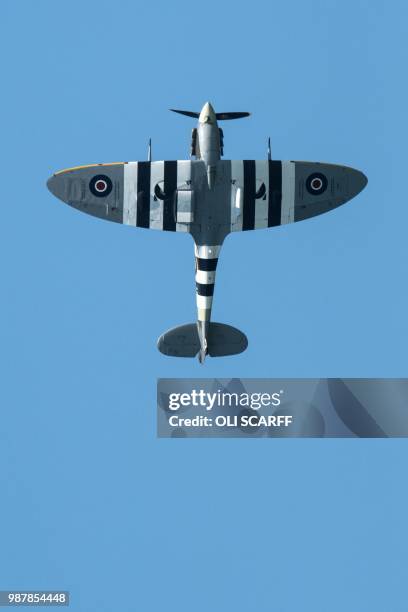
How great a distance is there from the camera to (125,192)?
21328mm

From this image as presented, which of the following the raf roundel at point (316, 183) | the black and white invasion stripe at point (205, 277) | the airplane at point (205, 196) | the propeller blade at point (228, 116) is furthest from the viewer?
Answer: the raf roundel at point (316, 183)

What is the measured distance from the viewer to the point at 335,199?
2155 cm

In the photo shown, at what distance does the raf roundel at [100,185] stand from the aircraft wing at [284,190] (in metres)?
2.71

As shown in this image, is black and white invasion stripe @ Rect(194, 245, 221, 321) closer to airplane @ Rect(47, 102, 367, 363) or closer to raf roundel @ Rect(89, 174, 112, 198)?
airplane @ Rect(47, 102, 367, 363)

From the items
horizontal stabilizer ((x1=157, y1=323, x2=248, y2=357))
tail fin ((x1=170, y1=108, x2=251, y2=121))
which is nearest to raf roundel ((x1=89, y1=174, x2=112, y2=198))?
tail fin ((x1=170, y1=108, x2=251, y2=121))

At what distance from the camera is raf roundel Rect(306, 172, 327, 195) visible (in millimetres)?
21469

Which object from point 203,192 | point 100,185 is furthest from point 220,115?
point 100,185

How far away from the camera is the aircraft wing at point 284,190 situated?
2119 cm

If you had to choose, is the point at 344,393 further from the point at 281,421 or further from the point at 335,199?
the point at 335,199

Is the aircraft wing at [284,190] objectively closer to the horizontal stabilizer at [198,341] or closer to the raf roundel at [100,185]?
the horizontal stabilizer at [198,341]

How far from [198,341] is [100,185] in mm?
4022

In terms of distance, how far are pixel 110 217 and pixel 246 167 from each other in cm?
315

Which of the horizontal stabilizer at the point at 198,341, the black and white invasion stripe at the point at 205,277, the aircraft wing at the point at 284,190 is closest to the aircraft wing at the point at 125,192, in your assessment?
the black and white invasion stripe at the point at 205,277

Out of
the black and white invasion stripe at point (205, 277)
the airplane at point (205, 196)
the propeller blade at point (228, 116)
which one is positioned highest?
the propeller blade at point (228, 116)
